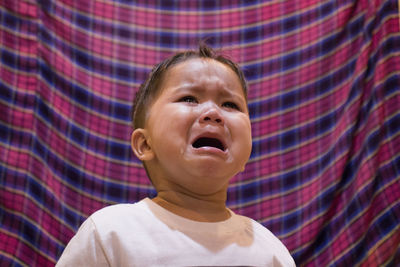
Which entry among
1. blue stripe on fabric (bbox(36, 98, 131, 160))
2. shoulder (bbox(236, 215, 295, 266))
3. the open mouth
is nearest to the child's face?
the open mouth

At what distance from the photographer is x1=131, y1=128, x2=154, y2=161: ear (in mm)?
983

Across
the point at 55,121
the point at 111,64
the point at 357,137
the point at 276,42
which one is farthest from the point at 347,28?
the point at 55,121

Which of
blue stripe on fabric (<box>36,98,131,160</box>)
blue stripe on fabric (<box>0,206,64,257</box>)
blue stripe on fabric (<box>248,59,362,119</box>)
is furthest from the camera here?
blue stripe on fabric (<box>248,59,362,119</box>)

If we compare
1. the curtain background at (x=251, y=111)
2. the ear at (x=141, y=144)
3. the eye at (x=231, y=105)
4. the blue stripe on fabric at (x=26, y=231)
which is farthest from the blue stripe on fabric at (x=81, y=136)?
the eye at (x=231, y=105)

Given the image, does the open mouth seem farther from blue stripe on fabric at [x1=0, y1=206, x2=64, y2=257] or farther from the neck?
blue stripe on fabric at [x1=0, y1=206, x2=64, y2=257]

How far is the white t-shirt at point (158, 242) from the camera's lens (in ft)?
2.68

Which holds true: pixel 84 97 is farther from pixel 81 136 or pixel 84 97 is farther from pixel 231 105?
pixel 231 105

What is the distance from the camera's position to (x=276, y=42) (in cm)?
142

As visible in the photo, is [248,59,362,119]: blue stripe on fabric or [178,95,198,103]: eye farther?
[248,59,362,119]: blue stripe on fabric

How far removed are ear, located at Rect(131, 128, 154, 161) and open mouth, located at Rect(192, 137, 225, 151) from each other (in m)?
0.10

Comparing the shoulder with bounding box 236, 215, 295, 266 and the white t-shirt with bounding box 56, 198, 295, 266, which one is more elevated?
the white t-shirt with bounding box 56, 198, 295, 266

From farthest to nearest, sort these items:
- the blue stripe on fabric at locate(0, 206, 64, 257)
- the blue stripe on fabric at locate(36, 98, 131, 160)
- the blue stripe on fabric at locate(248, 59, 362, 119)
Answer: the blue stripe on fabric at locate(248, 59, 362, 119) < the blue stripe on fabric at locate(36, 98, 131, 160) < the blue stripe on fabric at locate(0, 206, 64, 257)

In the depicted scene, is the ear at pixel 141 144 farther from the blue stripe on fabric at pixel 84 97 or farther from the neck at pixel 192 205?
the blue stripe on fabric at pixel 84 97

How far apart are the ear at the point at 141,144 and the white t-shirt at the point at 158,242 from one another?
0.31 ft
